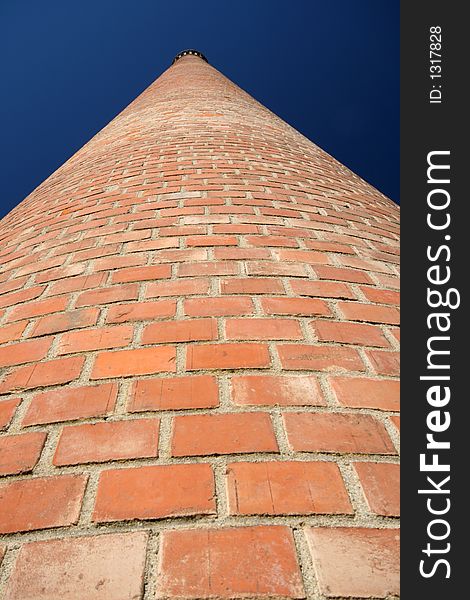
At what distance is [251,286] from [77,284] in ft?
1.64

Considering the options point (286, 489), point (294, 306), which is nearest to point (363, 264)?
point (294, 306)

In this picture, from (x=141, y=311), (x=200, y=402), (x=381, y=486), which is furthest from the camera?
(x=141, y=311)

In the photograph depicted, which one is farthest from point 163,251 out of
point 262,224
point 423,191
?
point 423,191

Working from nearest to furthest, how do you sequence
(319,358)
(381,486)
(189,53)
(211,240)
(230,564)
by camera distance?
(230,564) < (381,486) < (319,358) < (211,240) < (189,53)

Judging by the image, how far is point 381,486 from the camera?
0.65 meters

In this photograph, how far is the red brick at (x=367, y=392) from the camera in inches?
30.8

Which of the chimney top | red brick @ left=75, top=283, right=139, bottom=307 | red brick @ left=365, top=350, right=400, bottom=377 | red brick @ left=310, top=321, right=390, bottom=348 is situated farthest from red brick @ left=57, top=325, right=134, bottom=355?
the chimney top

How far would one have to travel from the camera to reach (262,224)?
4.42ft

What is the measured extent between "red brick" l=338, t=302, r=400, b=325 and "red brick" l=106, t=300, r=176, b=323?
44 cm

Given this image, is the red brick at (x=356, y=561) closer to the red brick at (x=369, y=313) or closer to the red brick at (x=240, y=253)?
the red brick at (x=369, y=313)

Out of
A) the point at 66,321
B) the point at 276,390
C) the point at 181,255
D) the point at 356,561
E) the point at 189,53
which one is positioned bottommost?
the point at 356,561

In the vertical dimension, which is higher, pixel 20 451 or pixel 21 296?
pixel 21 296

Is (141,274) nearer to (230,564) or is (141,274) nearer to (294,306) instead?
(294,306)

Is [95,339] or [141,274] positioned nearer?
[95,339]
